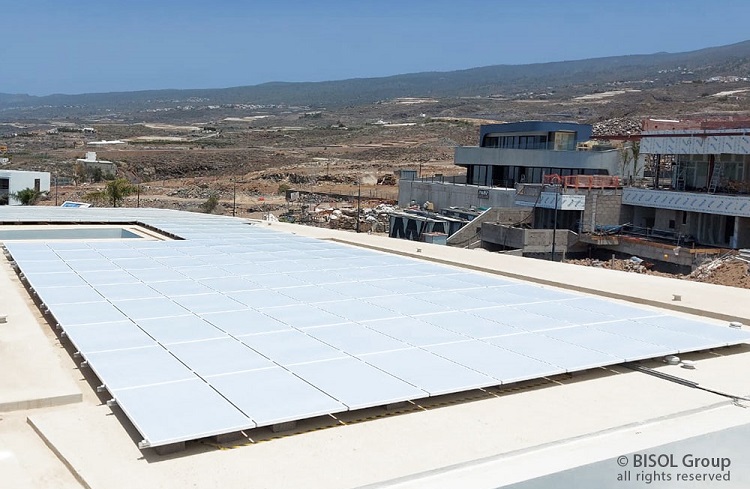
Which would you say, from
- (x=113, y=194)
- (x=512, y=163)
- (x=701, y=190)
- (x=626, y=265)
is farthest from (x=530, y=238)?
(x=113, y=194)

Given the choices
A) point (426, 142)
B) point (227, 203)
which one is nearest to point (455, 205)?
point (227, 203)

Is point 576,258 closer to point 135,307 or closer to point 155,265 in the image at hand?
point 155,265

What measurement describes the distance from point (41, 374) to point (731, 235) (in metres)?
33.3

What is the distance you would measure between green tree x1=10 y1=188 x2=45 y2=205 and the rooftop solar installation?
44.3 meters

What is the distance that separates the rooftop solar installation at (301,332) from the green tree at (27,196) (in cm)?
4426

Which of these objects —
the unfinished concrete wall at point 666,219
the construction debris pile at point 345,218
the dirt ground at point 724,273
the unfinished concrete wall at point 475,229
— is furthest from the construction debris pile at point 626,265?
the construction debris pile at point 345,218

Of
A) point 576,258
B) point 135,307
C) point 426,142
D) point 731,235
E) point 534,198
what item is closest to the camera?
point 135,307

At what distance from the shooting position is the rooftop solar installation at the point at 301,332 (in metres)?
9.76

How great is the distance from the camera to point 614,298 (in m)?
18.9

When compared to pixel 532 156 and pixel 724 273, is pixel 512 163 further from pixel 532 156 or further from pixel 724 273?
pixel 724 273

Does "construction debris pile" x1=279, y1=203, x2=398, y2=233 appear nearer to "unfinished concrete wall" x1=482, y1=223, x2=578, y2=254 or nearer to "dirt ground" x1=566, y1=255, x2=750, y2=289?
"unfinished concrete wall" x1=482, y1=223, x2=578, y2=254

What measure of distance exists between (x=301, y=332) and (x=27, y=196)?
184ft

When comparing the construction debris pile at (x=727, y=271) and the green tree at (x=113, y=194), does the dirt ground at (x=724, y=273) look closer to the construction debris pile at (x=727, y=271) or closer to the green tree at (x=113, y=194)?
the construction debris pile at (x=727, y=271)

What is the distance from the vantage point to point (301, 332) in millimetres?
12938
